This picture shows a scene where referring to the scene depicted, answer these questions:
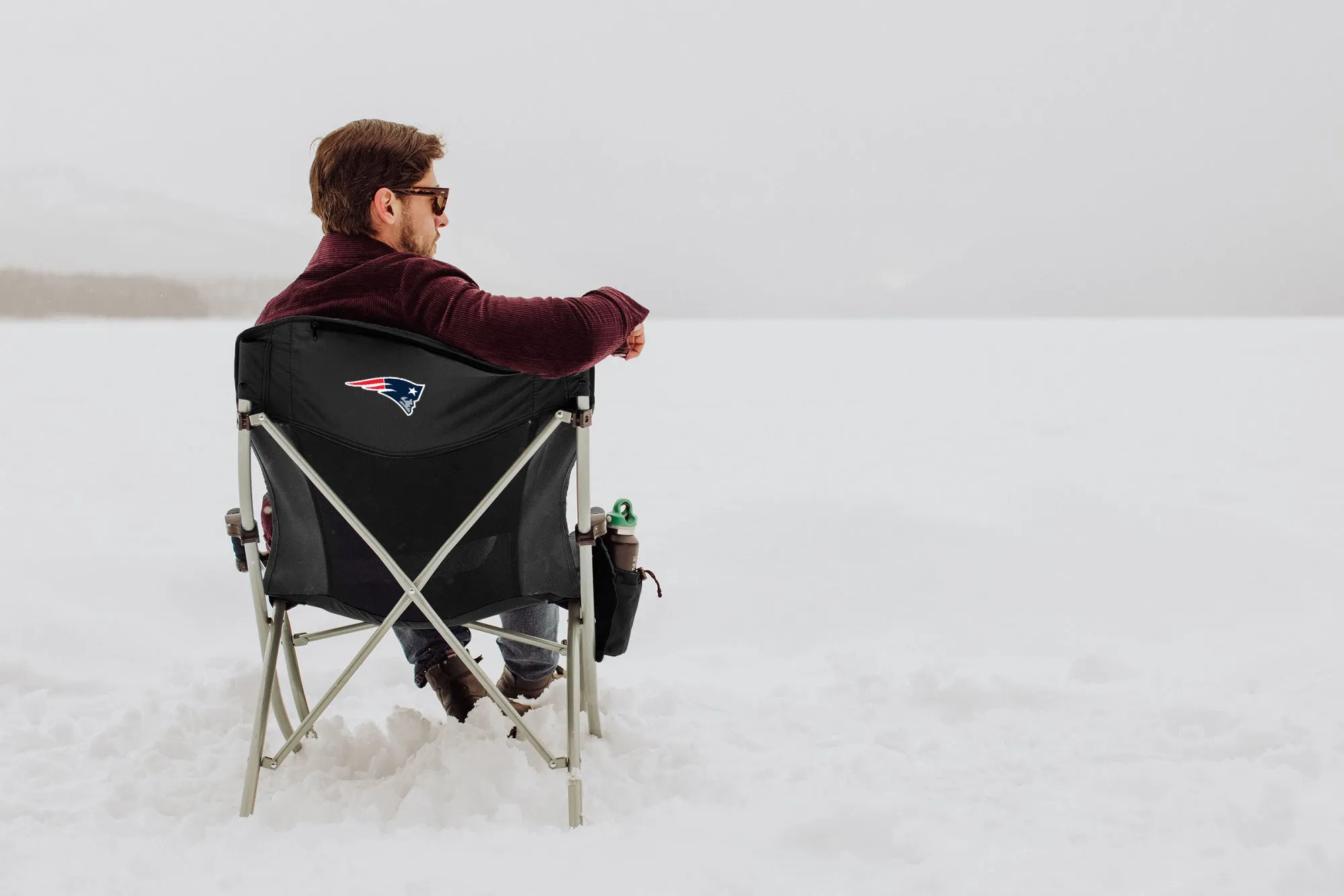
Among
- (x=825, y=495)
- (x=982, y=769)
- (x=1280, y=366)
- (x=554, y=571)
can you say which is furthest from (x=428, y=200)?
(x=1280, y=366)

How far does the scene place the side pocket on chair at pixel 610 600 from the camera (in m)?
2.04

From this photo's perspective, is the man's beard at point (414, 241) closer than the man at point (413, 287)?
No

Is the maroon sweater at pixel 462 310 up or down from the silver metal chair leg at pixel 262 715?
up

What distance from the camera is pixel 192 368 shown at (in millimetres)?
8953

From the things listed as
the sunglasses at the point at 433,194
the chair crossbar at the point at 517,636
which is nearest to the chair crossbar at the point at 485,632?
the chair crossbar at the point at 517,636

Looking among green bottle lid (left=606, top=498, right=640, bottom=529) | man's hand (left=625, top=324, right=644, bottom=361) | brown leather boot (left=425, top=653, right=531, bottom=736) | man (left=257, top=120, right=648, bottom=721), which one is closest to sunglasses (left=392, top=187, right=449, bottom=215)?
man (left=257, top=120, right=648, bottom=721)

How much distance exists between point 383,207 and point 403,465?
19.1 inches

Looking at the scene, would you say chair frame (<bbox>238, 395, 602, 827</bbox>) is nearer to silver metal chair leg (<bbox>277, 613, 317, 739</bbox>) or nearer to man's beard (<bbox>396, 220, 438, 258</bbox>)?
silver metal chair leg (<bbox>277, 613, 317, 739</bbox>)

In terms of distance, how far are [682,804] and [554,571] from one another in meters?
0.50

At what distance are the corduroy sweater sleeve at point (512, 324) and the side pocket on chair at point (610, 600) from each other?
0.46 meters

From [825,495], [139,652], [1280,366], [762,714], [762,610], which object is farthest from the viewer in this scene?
[1280,366]

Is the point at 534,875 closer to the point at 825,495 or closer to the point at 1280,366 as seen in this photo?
the point at 825,495

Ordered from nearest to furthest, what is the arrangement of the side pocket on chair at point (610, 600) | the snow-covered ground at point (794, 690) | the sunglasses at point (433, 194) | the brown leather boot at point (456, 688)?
1. the snow-covered ground at point (794, 690)
2. the sunglasses at point (433, 194)
3. the side pocket on chair at point (610, 600)
4. the brown leather boot at point (456, 688)

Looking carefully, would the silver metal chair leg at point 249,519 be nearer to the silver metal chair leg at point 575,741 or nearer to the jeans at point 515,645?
the jeans at point 515,645
